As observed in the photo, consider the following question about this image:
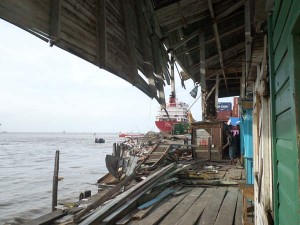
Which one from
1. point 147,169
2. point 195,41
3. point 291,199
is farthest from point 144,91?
point 147,169

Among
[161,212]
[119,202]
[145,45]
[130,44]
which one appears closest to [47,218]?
[119,202]

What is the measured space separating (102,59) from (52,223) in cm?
683

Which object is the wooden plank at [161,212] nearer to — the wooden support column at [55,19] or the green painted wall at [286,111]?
the green painted wall at [286,111]

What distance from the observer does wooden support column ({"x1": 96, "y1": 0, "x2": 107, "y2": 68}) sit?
114 inches

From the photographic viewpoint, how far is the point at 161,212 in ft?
25.7

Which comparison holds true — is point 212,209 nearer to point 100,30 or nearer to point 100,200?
point 100,200

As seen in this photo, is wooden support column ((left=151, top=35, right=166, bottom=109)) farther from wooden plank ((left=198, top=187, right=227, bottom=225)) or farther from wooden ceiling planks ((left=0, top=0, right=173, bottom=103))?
wooden plank ((left=198, top=187, right=227, bottom=225))

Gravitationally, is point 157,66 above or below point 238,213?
above

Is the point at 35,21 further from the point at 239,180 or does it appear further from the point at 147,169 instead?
the point at 147,169

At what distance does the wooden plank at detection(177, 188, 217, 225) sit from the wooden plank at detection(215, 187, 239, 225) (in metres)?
0.49

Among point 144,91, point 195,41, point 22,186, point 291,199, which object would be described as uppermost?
point 195,41

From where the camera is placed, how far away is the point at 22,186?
24.2 m

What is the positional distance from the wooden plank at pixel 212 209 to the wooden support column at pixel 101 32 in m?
5.24

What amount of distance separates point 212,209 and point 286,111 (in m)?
6.43
